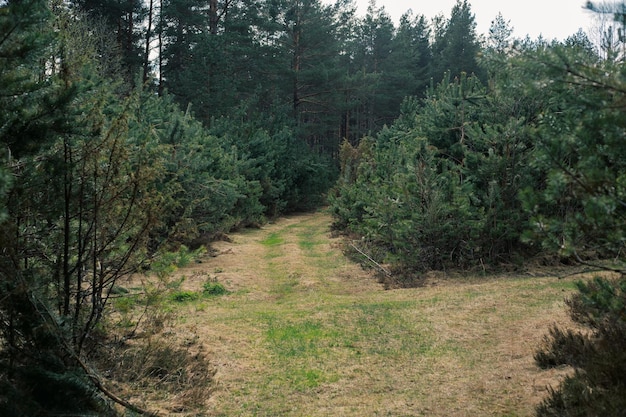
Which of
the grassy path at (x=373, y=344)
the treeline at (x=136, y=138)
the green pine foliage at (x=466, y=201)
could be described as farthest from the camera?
the green pine foliage at (x=466, y=201)

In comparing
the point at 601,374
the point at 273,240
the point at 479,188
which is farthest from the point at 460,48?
the point at 601,374

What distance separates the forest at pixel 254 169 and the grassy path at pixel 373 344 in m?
0.68

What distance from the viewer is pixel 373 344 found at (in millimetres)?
6559

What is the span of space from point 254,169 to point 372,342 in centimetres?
1717

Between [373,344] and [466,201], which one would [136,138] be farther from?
[466,201]

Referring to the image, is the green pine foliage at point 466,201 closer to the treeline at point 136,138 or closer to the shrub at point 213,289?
the shrub at point 213,289

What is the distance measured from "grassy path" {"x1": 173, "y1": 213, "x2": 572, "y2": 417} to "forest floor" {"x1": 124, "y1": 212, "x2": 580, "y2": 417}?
0.02 metres

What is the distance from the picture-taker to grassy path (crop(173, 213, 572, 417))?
4.72m

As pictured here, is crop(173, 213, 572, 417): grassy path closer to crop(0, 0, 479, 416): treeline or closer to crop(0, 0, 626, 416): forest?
crop(0, 0, 626, 416): forest

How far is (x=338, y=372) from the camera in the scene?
220 inches

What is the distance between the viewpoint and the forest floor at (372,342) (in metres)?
4.73

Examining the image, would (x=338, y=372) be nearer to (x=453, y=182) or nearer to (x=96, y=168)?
(x=96, y=168)

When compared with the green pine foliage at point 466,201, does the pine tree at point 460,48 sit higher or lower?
higher

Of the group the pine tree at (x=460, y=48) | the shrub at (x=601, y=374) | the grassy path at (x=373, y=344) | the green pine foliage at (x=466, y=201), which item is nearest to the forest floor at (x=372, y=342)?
the grassy path at (x=373, y=344)
